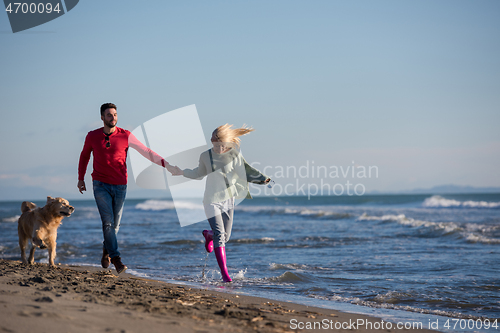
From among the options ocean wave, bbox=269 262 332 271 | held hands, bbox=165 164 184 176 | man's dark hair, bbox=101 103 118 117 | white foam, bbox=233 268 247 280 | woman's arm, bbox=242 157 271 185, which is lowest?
ocean wave, bbox=269 262 332 271

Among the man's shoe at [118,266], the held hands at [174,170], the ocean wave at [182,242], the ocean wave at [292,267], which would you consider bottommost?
the ocean wave at [182,242]

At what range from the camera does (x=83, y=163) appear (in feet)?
17.6

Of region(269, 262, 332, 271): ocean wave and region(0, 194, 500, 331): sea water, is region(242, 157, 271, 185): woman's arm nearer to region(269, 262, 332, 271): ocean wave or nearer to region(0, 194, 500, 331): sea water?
region(0, 194, 500, 331): sea water

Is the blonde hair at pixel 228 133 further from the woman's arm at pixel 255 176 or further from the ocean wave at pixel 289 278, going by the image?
the ocean wave at pixel 289 278

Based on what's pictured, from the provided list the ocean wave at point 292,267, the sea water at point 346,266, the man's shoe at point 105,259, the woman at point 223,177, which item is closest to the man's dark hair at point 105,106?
the woman at point 223,177

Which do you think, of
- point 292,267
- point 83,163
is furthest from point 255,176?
point 292,267

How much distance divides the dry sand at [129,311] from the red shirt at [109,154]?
→ 4.20ft

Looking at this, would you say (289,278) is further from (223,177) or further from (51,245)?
(51,245)

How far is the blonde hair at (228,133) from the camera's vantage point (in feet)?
17.3

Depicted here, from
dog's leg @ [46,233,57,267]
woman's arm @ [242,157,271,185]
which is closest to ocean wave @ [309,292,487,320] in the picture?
woman's arm @ [242,157,271,185]

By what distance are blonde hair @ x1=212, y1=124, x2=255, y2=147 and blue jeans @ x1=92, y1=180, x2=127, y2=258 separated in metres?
1.37

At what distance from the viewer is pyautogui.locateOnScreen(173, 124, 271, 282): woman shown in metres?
5.30

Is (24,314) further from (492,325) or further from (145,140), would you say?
(492,325)

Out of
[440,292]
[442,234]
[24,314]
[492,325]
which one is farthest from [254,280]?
[442,234]
